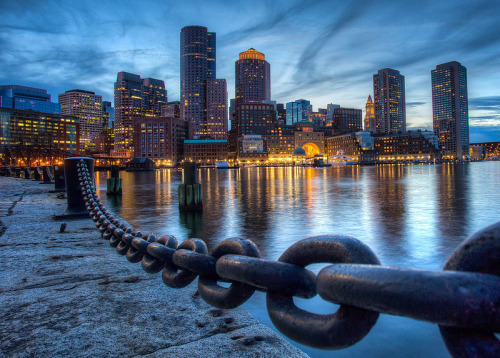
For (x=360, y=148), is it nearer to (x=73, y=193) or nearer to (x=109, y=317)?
(x=73, y=193)

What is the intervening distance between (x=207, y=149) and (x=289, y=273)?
589 feet

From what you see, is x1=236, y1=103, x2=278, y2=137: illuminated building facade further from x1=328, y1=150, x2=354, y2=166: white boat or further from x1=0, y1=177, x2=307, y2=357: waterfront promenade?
x1=0, y1=177, x2=307, y2=357: waterfront promenade

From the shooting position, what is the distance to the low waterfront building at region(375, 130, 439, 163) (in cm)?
17150

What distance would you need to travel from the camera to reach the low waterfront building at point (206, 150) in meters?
178

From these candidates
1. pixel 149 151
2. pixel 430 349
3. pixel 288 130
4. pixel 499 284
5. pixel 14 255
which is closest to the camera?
pixel 499 284

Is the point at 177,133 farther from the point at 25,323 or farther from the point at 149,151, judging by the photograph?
the point at 25,323

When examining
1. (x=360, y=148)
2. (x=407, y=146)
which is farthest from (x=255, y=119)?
(x=407, y=146)

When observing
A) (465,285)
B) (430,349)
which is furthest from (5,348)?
(430,349)

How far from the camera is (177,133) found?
182 metres

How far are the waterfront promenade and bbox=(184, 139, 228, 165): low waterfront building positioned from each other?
173 metres

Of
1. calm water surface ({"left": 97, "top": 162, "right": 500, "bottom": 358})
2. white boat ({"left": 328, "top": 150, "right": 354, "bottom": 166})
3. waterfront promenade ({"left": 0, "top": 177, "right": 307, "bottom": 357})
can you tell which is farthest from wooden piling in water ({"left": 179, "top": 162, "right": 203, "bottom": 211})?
white boat ({"left": 328, "top": 150, "right": 354, "bottom": 166})

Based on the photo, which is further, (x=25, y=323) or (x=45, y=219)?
(x=45, y=219)

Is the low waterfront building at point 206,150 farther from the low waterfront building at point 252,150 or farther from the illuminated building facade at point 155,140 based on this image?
the low waterfront building at point 252,150

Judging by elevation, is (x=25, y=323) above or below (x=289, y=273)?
A: below
